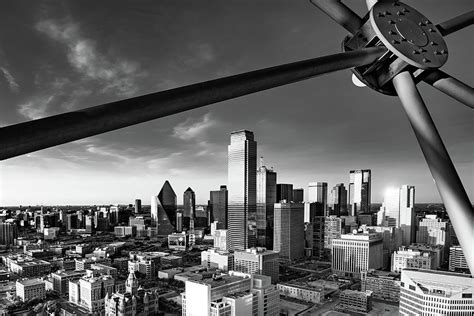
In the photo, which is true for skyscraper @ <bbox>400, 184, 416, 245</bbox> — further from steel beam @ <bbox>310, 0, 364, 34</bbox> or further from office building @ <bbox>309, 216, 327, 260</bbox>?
steel beam @ <bbox>310, 0, 364, 34</bbox>

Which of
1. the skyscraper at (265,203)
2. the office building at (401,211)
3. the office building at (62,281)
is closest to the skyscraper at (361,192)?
the office building at (401,211)

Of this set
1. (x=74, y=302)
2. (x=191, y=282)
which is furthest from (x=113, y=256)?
(x=191, y=282)

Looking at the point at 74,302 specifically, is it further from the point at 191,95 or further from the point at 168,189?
the point at 168,189

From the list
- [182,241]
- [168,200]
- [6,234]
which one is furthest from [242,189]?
[6,234]

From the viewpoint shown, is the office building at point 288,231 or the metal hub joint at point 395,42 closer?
the metal hub joint at point 395,42

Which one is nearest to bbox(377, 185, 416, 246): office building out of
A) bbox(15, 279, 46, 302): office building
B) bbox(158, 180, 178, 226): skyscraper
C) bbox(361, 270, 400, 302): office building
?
bbox(361, 270, 400, 302): office building

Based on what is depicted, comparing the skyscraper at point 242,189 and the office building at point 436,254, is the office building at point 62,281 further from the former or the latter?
the office building at point 436,254
